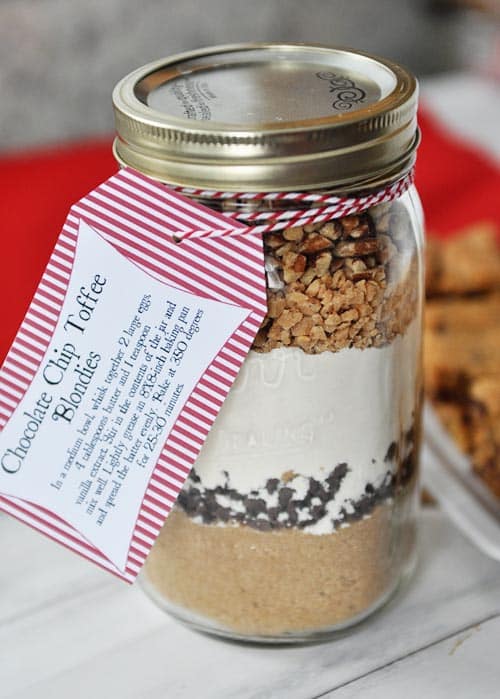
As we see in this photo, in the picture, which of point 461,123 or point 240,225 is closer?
point 240,225

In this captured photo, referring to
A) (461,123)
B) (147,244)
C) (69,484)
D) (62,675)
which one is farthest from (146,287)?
(461,123)

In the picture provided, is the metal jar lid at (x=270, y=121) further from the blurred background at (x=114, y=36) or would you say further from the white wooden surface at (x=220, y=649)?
the blurred background at (x=114, y=36)

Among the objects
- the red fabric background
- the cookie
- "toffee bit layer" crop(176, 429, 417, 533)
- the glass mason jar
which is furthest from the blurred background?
"toffee bit layer" crop(176, 429, 417, 533)

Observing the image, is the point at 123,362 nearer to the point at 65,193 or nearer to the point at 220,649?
the point at 220,649

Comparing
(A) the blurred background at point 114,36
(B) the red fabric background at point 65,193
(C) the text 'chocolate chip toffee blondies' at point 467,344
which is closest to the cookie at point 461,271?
(C) the text 'chocolate chip toffee blondies' at point 467,344

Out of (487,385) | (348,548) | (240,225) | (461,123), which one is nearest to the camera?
(240,225)

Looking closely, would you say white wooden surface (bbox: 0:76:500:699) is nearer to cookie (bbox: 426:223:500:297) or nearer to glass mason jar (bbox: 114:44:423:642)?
glass mason jar (bbox: 114:44:423:642)

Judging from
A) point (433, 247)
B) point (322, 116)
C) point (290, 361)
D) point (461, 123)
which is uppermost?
point (322, 116)

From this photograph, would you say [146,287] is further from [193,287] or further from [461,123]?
[461,123]
